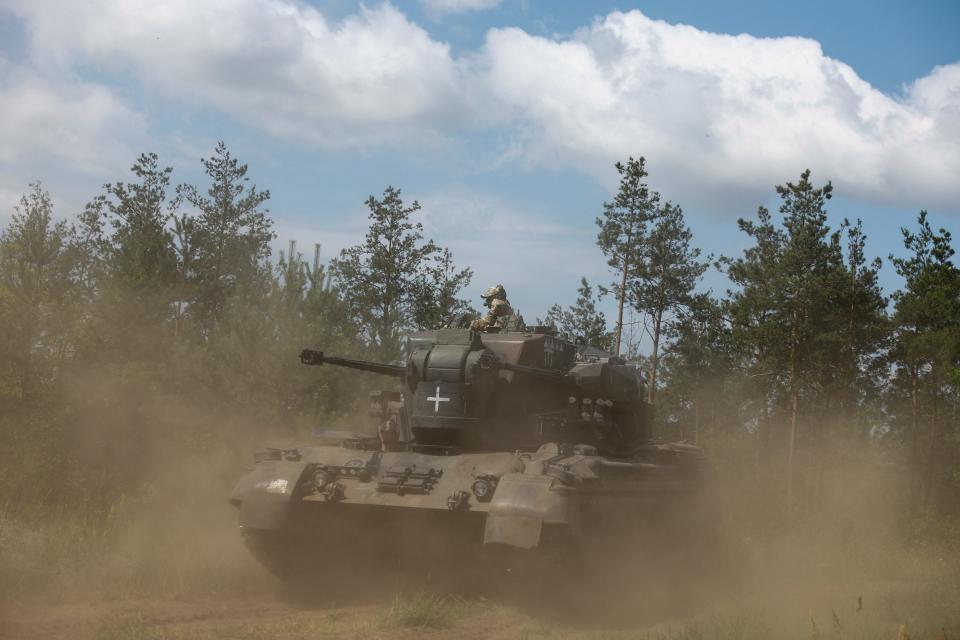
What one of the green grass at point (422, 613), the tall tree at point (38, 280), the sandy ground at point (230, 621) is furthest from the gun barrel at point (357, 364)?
the tall tree at point (38, 280)

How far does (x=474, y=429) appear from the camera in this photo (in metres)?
11.0

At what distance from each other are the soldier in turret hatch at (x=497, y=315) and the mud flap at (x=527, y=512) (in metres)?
3.21

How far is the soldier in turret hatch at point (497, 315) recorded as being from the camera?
12.4 meters

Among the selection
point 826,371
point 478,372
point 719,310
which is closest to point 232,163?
point 719,310

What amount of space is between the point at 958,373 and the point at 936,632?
45.2 feet

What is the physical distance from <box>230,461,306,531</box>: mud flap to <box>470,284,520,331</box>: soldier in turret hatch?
9.83 ft

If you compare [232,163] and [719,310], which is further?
[232,163]

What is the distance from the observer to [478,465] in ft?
33.9

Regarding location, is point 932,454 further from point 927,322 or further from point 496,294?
point 496,294

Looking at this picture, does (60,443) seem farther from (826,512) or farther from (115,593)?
(826,512)

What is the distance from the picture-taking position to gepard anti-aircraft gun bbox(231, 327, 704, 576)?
9656mm

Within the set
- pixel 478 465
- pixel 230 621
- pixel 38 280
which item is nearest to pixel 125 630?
pixel 230 621

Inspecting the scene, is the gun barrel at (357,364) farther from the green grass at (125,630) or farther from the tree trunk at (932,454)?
the tree trunk at (932,454)

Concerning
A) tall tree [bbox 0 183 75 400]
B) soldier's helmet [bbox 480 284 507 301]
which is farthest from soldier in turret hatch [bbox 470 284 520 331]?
tall tree [bbox 0 183 75 400]
